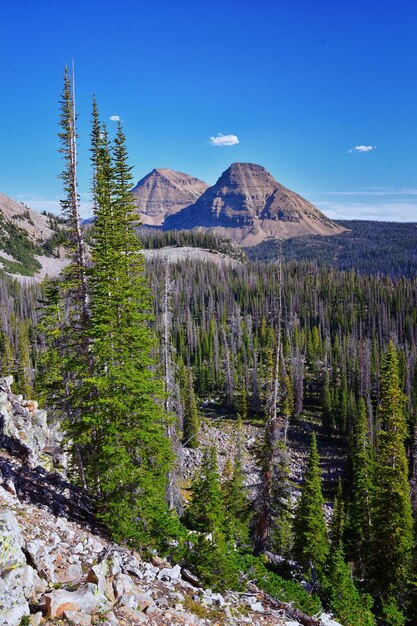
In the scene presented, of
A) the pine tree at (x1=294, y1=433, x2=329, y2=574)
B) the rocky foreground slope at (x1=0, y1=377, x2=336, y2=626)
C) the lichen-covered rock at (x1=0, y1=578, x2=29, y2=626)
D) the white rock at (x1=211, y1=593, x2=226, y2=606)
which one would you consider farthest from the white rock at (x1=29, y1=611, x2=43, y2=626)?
the pine tree at (x1=294, y1=433, x2=329, y2=574)

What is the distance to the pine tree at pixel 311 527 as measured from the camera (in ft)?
87.3

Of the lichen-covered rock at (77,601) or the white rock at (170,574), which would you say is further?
the white rock at (170,574)

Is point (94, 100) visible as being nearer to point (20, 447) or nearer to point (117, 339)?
point (117, 339)

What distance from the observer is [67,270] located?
18.4m

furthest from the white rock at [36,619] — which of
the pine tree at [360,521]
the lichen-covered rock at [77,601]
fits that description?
the pine tree at [360,521]

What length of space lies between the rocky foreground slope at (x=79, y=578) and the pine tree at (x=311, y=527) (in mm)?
13688

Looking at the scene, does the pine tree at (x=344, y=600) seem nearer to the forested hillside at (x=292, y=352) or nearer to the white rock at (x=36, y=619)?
the forested hillside at (x=292, y=352)

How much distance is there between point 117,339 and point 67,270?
174 inches

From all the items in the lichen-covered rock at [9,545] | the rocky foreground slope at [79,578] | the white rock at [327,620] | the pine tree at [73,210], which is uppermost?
the pine tree at [73,210]

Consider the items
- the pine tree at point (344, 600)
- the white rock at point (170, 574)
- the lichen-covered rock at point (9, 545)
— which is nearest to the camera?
the lichen-covered rock at point (9, 545)

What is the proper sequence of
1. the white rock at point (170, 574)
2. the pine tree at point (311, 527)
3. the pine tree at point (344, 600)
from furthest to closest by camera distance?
the pine tree at point (311, 527)
the pine tree at point (344, 600)
the white rock at point (170, 574)

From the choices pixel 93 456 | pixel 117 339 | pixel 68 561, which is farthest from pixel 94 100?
pixel 68 561

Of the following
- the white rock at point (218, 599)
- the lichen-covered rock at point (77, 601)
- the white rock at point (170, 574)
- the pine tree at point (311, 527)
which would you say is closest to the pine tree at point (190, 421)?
the pine tree at point (311, 527)

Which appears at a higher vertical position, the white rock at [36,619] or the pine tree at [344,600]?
A: the white rock at [36,619]
